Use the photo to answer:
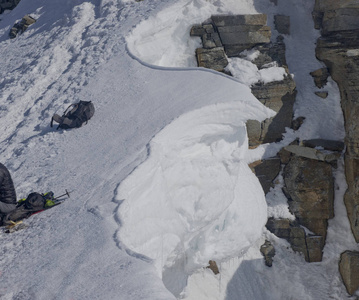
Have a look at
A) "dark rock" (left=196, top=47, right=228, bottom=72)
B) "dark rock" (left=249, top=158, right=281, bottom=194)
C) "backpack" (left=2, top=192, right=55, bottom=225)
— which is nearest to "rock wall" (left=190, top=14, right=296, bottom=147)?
"dark rock" (left=196, top=47, right=228, bottom=72)

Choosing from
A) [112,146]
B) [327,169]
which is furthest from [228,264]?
[112,146]

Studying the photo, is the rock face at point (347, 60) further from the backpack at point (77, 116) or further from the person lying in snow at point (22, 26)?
the person lying in snow at point (22, 26)

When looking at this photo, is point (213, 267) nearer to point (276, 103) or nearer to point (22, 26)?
point (276, 103)

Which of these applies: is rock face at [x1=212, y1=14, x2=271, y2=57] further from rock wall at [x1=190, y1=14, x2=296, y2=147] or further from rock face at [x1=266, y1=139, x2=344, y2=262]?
rock face at [x1=266, y1=139, x2=344, y2=262]

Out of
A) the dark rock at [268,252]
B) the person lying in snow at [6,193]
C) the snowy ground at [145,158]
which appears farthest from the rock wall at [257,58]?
the person lying in snow at [6,193]

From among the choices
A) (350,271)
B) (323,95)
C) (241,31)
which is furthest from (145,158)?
(323,95)

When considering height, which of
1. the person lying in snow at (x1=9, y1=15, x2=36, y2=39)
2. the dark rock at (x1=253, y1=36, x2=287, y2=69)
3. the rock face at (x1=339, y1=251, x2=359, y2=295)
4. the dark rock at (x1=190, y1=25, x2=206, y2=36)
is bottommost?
the rock face at (x1=339, y1=251, x2=359, y2=295)
